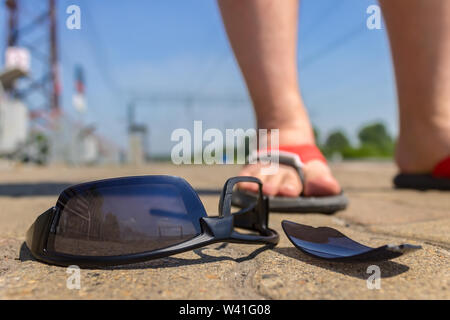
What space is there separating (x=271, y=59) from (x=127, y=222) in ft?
2.52

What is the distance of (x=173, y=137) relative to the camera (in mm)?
817

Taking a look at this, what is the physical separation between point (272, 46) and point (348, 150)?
27027mm

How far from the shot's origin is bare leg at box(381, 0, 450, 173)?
132cm

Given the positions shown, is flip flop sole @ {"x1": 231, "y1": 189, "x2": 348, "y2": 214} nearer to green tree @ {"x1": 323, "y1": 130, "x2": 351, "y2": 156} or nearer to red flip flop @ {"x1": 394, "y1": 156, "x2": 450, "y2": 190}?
red flip flop @ {"x1": 394, "y1": 156, "x2": 450, "y2": 190}

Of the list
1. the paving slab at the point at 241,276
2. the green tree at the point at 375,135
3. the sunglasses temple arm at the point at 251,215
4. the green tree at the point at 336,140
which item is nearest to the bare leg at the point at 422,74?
the paving slab at the point at 241,276

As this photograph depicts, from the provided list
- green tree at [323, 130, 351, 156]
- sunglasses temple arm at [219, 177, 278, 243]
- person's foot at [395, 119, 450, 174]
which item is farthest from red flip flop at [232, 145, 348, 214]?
green tree at [323, 130, 351, 156]

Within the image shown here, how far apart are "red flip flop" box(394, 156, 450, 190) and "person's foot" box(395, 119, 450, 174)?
18mm

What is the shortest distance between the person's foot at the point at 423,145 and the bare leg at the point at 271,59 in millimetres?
586

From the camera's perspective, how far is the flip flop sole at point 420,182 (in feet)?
4.80

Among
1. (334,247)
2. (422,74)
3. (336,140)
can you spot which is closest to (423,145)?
(422,74)

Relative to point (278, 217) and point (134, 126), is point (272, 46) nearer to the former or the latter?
point (278, 217)

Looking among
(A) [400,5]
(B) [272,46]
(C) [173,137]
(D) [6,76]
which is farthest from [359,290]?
(D) [6,76]

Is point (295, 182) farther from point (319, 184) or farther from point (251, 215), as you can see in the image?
point (251, 215)

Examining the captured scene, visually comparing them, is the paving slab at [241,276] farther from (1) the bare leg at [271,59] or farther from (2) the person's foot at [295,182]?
(1) the bare leg at [271,59]
